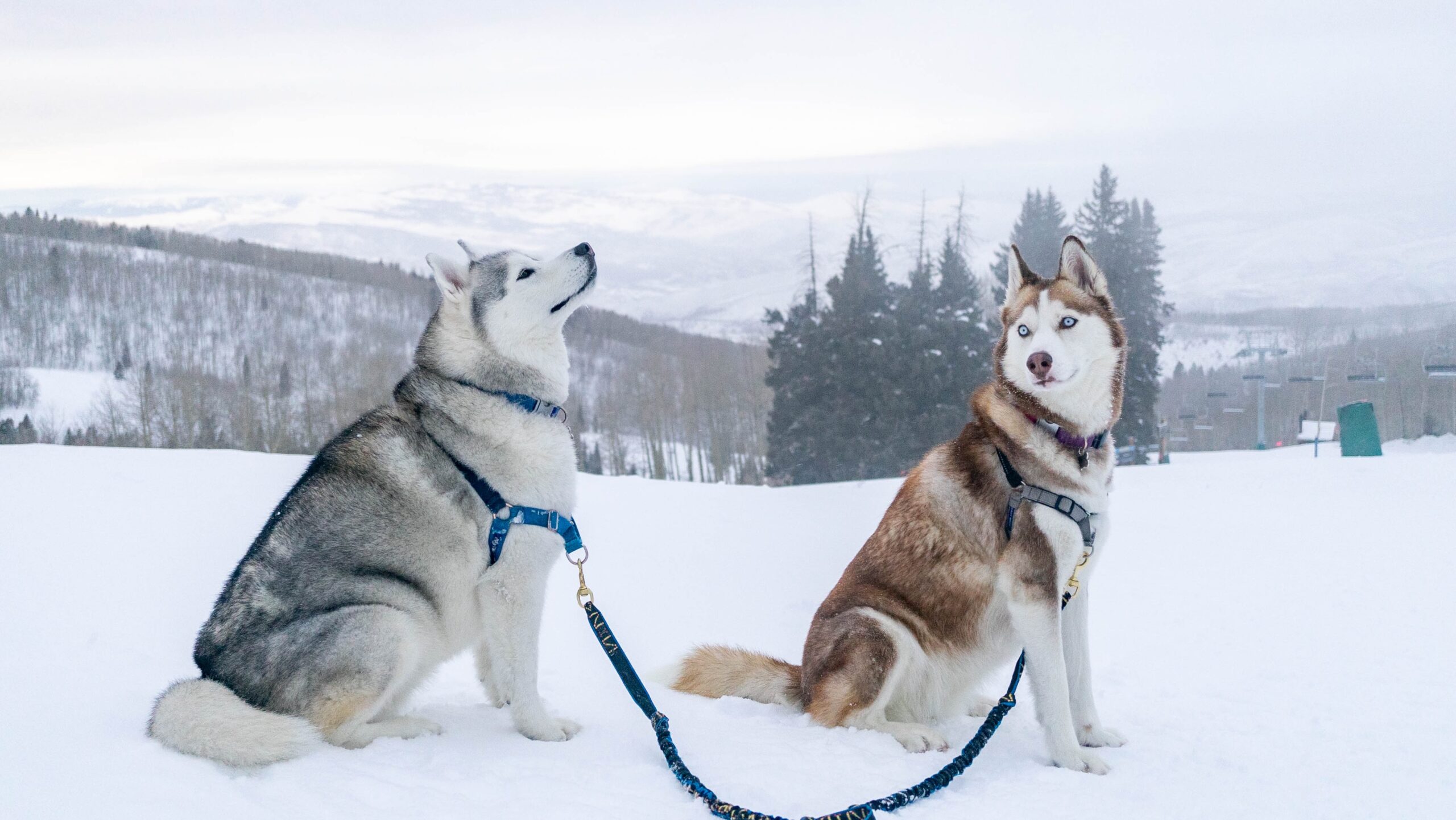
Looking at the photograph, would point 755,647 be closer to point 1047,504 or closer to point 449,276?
point 1047,504

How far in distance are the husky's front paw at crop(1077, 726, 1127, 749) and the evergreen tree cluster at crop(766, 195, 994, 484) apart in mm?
40071

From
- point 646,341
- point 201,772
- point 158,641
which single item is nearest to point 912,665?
point 201,772

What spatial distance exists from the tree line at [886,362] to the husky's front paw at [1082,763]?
40.1m

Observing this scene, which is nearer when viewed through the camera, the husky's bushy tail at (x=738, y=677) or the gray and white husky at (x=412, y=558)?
the gray and white husky at (x=412, y=558)

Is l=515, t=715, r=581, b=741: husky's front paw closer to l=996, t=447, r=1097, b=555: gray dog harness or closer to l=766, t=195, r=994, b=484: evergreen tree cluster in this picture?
l=996, t=447, r=1097, b=555: gray dog harness

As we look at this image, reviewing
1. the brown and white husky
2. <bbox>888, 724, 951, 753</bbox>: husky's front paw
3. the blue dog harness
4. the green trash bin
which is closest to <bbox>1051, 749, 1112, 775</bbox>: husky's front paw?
the brown and white husky

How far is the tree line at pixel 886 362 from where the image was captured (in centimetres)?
4622

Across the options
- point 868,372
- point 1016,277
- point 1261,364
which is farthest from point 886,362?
point 1016,277

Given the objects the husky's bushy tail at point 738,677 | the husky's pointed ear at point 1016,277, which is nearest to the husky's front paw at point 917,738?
the husky's bushy tail at point 738,677

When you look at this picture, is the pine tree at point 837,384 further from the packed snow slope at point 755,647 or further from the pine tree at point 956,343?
the packed snow slope at point 755,647

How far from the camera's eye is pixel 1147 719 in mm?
5668

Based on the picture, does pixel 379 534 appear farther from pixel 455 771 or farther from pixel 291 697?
pixel 455 771

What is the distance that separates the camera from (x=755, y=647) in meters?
10.5

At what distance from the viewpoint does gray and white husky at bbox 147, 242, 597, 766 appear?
384cm
